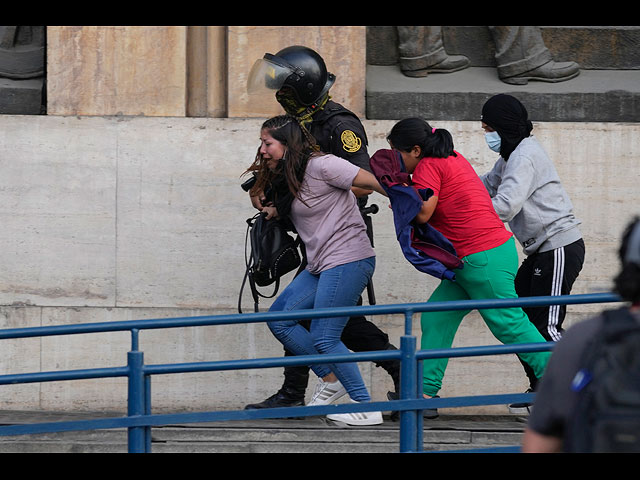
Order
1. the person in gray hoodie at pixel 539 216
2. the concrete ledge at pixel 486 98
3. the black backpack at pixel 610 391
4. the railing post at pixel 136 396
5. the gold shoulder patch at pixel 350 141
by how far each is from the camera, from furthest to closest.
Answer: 1. the concrete ledge at pixel 486 98
2. the person in gray hoodie at pixel 539 216
3. the gold shoulder patch at pixel 350 141
4. the railing post at pixel 136 396
5. the black backpack at pixel 610 391

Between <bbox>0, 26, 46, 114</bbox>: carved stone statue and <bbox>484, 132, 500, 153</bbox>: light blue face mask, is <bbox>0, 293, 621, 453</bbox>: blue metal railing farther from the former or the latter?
<bbox>0, 26, 46, 114</bbox>: carved stone statue

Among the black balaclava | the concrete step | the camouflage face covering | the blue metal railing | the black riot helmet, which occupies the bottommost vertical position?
the concrete step

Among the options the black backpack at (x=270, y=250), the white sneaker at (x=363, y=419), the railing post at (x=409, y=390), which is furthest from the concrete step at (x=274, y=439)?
the railing post at (x=409, y=390)

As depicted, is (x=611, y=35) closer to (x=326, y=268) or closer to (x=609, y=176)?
(x=609, y=176)

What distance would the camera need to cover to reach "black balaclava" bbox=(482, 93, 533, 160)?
639 cm

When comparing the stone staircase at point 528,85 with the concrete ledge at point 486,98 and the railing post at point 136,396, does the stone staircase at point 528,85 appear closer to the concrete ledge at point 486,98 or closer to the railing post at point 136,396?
the concrete ledge at point 486,98

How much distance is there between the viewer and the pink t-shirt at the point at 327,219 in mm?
6094

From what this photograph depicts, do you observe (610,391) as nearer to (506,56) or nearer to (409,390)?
(409,390)

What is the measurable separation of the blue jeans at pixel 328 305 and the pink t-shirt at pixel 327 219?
0.20 ft

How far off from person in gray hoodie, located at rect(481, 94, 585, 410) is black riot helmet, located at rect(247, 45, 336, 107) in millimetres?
980

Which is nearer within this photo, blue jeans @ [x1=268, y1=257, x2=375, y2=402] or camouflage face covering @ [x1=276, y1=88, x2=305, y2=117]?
blue jeans @ [x1=268, y1=257, x2=375, y2=402]

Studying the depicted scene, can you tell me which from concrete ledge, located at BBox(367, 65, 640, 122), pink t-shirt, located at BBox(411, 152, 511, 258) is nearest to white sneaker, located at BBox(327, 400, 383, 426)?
pink t-shirt, located at BBox(411, 152, 511, 258)
